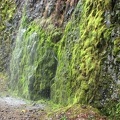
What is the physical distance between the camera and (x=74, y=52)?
11805 mm

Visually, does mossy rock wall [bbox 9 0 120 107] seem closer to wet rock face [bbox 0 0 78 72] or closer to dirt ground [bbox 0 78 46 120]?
wet rock face [bbox 0 0 78 72]

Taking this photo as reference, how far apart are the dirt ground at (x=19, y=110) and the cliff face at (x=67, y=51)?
2.61ft

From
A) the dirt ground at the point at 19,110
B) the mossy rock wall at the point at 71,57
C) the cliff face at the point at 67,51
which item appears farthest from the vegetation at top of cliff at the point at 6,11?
the dirt ground at the point at 19,110

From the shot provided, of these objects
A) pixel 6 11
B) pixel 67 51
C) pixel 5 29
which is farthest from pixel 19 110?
pixel 6 11

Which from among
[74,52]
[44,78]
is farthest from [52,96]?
[74,52]

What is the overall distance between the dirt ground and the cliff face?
2.61 feet

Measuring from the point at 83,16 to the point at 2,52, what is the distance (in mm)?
9832

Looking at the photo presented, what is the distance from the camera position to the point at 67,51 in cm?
1262

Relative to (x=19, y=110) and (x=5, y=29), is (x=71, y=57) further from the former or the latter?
(x=5, y=29)

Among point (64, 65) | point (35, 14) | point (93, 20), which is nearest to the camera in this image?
point (93, 20)

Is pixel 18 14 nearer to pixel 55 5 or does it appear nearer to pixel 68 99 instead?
pixel 55 5

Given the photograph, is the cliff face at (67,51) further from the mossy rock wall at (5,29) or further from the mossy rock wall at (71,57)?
the mossy rock wall at (5,29)

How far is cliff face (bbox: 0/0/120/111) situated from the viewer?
9570 millimetres

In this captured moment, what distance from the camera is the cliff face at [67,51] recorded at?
9570mm
